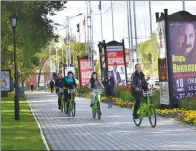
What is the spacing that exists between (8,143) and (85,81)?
40025 millimetres

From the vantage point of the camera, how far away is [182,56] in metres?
22.4

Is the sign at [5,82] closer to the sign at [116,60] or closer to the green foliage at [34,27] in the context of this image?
the green foliage at [34,27]

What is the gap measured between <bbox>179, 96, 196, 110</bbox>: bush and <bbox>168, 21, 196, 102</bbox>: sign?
0.90 metres

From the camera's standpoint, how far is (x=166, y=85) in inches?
883

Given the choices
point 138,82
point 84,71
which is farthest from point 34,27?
point 138,82

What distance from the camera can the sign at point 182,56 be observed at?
22.3 metres

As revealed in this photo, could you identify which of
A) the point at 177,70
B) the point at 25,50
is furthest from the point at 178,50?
the point at 25,50

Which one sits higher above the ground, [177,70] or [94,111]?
[177,70]

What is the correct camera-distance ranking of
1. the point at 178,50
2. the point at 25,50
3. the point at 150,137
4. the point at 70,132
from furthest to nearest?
the point at 25,50 → the point at 178,50 → the point at 70,132 → the point at 150,137

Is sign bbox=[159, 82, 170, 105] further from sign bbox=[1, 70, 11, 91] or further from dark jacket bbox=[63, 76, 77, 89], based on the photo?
sign bbox=[1, 70, 11, 91]

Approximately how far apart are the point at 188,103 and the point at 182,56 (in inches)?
101

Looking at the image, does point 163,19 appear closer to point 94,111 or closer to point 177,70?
point 177,70

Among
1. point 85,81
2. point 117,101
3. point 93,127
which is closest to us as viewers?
point 93,127

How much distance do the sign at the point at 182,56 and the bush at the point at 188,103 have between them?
0.90m
